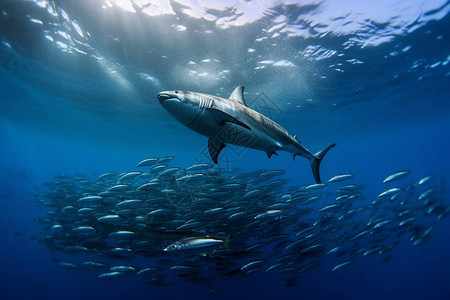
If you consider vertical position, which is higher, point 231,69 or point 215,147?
point 231,69

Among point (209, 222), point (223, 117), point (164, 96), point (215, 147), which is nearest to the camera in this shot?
point (164, 96)

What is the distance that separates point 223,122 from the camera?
9.59 ft

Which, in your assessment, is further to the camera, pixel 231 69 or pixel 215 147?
pixel 231 69

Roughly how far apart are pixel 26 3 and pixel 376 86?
23.5 metres

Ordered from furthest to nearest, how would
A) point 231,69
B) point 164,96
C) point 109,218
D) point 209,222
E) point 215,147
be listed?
point 231,69, point 209,222, point 109,218, point 215,147, point 164,96

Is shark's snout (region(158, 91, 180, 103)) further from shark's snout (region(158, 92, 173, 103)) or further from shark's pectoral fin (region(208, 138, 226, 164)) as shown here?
shark's pectoral fin (region(208, 138, 226, 164))

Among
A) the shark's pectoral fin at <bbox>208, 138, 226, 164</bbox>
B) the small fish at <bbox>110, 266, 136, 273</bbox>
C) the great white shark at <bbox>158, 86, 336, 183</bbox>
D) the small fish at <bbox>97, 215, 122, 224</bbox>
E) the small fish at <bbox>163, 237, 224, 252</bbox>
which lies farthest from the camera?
the small fish at <bbox>110, 266, 136, 273</bbox>

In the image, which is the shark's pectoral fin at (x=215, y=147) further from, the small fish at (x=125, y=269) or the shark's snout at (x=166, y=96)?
the small fish at (x=125, y=269)

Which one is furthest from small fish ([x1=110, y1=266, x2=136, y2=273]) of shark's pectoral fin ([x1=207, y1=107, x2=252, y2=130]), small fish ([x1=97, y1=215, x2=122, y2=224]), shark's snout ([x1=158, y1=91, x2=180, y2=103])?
shark's snout ([x1=158, y1=91, x2=180, y2=103])

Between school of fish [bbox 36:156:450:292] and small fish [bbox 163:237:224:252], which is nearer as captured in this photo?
small fish [bbox 163:237:224:252]

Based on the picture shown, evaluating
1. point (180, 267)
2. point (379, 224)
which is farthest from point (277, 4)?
point (180, 267)

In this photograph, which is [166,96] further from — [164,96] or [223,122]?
[223,122]

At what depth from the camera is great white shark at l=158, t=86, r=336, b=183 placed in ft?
8.28

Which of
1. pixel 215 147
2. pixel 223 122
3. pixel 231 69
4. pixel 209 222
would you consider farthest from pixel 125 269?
pixel 231 69
